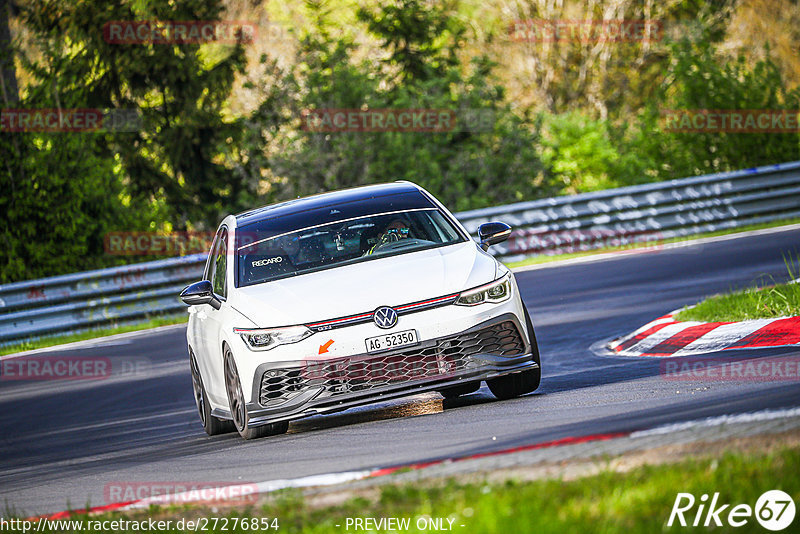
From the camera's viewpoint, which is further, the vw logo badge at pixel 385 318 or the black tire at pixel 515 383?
the black tire at pixel 515 383

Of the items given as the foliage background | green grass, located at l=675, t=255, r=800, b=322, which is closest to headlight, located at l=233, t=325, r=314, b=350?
green grass, located at l=675, t=255, r=800, b=322

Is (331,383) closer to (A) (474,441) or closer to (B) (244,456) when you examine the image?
(B) (244,456)

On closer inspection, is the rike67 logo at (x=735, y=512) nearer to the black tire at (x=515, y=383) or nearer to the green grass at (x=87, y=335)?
the black tire at (x=515, y=383)

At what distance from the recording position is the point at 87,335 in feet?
60.8

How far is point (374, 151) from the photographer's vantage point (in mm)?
28312

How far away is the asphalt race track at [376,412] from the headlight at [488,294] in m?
0.72

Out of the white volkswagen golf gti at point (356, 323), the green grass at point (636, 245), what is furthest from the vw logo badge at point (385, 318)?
the green grass at point (636, 245)

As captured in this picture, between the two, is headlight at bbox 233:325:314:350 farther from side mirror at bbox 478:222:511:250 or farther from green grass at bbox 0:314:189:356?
green grass at bbox 0:314:189:356

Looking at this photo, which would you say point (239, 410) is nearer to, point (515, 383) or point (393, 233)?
point (393, 233)

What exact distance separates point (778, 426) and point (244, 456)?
3.51 metres

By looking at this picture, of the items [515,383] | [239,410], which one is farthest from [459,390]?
[239,410]

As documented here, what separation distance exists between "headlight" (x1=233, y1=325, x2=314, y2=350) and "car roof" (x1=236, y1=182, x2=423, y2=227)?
1.73m

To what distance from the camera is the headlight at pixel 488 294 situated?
8.33 meters

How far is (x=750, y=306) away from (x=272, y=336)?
4.51 m
